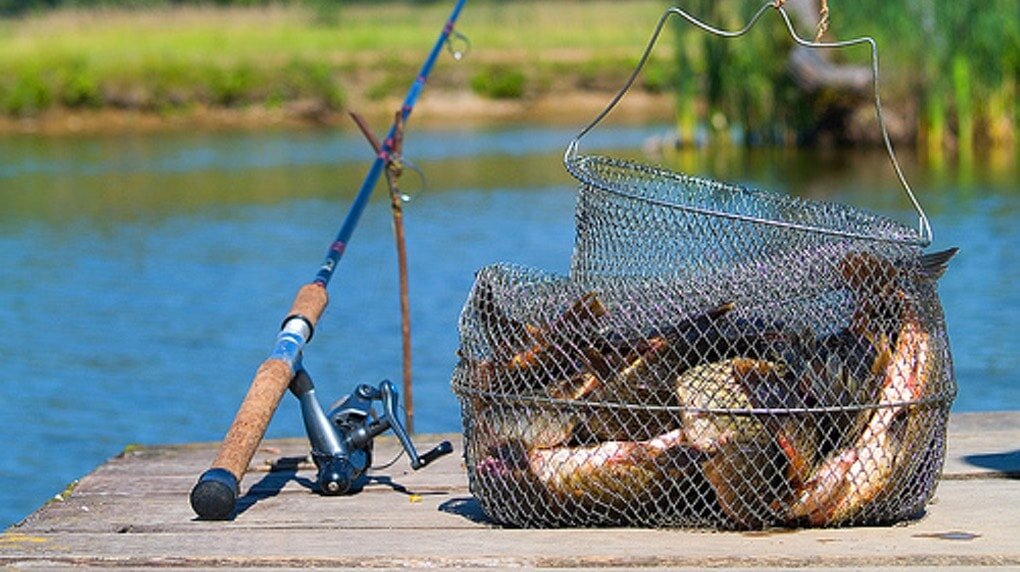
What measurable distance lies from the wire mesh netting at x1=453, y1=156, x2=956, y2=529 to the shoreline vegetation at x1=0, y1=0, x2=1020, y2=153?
65.3ft

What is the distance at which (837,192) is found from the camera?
68.9ft

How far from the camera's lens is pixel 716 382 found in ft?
14.7

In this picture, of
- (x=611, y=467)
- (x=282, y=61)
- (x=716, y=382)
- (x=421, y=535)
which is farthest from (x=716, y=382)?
(x=282, y=61)

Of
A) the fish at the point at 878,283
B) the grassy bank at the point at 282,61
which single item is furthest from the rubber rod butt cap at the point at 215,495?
the grassy bank at the point at 282,61

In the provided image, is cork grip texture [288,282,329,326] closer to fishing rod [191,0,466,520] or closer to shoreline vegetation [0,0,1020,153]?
fishing rod [191,0,466,520]

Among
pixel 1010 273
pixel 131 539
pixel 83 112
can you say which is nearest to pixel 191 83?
pixel 83 112

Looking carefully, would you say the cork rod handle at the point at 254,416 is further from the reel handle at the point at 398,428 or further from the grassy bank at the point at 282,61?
the grassy bank at the point at 282,61

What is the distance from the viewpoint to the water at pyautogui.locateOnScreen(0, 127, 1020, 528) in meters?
11.3

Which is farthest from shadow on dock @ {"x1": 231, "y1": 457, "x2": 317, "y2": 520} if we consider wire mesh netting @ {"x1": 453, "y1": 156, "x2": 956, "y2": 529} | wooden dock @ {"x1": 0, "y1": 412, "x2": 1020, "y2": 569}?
wire mesh netting @ {"x1": 453, "y1": 156, "x2": 956, "y2": 529}

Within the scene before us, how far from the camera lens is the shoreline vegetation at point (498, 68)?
24672 millimetres

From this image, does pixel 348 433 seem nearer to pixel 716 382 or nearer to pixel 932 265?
pixel 716 382

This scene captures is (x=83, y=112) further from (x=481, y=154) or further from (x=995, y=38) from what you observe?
(x=995, y=38)

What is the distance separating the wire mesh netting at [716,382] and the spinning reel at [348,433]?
0.63 m

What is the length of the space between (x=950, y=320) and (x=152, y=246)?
28.9ft
